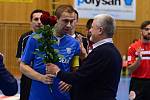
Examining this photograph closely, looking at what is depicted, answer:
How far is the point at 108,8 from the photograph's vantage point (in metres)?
17.9

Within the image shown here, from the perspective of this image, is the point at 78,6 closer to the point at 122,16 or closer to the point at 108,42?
the point at 122,16

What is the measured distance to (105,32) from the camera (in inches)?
172

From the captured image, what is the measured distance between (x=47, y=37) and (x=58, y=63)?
44cm

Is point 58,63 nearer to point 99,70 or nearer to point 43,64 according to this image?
point 43,64

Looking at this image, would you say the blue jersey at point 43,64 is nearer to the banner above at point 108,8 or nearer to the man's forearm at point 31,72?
the man's forearm at point 31,72

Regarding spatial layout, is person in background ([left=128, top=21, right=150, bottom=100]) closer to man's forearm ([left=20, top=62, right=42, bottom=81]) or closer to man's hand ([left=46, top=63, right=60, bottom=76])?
man's forearm ([left=20, top=62, right=42, bottom=81])

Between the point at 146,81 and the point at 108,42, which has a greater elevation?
the point at 108,42

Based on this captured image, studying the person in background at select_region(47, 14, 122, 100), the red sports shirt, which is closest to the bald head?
the person in background at select_region(47, 14, 122, 100)

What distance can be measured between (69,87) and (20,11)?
12.7m

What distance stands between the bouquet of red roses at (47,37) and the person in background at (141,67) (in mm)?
3597

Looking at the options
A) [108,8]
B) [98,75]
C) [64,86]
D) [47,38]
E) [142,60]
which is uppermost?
[108,8]

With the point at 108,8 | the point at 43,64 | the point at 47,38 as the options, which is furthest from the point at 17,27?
the point at 47,38

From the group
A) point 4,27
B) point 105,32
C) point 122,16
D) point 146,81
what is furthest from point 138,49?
point 122,16

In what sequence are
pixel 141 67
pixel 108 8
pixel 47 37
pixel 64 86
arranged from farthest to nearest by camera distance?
pixel 108 8 < pixel 141 67 < pixel 64 86 < pixel 47 37
